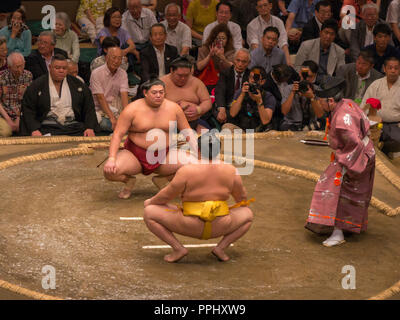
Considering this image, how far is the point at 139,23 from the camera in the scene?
6.30 m

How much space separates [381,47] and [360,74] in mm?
469

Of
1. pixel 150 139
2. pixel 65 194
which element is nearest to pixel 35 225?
pixel 65 194

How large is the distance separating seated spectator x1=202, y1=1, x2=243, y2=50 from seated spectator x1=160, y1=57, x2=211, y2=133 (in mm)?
1148

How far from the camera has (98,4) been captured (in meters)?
6.54

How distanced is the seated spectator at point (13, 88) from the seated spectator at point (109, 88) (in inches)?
21.4

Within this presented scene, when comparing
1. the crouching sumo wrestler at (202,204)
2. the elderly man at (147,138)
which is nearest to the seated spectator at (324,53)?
the elderly man at (147,138)

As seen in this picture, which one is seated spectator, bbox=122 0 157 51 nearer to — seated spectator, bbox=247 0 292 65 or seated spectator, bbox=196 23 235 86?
seated spectator, bbox=196 23 235 86

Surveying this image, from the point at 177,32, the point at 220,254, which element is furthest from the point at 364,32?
the point at 220,254

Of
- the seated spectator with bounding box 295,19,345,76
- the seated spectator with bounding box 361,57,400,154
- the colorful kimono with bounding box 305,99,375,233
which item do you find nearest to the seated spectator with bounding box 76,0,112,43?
the seated spectator with bounding box 295,19,345,76

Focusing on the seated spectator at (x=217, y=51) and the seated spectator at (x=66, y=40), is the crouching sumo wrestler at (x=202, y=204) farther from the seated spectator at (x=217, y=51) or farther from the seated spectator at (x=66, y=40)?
the seated spectator at (x=66, y=40)

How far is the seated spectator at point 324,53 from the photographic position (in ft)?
19.4

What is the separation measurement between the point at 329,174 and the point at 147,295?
1.22 metres

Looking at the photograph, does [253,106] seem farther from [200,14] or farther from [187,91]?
[200,14]

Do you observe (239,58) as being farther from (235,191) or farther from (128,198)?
(235,191)
